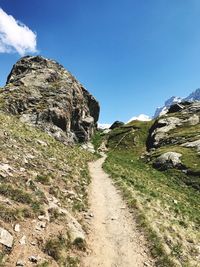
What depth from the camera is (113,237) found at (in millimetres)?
18453

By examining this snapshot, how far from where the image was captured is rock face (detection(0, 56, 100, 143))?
61938 mm

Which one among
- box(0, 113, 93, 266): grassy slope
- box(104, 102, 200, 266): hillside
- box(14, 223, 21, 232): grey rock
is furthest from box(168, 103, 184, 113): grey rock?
box(14, 223, 21, 232): grey rock

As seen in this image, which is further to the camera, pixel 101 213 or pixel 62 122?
pixel 62 122

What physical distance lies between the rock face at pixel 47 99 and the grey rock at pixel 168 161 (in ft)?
66.9

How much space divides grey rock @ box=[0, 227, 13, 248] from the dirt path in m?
4.16

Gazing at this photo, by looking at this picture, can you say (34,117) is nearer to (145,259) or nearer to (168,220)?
(168,220)

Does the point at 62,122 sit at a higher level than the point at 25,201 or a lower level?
higher

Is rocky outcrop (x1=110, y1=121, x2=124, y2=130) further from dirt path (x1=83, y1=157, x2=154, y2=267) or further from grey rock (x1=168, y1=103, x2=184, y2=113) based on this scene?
dirt path (x1=83, y1=157, x2=154, y2=267)

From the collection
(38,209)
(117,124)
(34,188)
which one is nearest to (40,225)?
(38,209)

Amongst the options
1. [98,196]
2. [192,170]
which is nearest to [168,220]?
[98,196]

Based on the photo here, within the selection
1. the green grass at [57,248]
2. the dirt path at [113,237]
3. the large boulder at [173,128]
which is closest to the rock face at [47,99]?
the large boulder at [173,128]

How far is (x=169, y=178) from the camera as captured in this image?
163ft

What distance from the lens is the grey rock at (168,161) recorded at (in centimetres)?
5597

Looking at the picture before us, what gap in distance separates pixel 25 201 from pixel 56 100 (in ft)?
180
